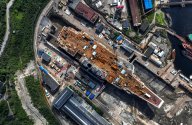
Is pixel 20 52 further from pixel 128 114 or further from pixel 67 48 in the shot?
pixel 128 114

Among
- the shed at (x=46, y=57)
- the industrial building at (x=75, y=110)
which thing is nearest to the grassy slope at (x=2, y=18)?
the shed at (x=46, y=57)

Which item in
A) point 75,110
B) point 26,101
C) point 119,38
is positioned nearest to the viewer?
point 75,110

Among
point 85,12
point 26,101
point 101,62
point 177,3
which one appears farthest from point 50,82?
point 177,3

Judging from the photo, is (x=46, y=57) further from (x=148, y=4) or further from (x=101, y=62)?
(x=148, y=4)

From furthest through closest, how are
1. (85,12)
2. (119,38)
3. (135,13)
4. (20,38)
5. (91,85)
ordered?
1. (20,38)
2. (119,38)
3. (135,13)
4. (85,12)
5. (91,85)

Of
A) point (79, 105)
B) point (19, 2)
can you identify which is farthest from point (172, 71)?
point (19, 2)
